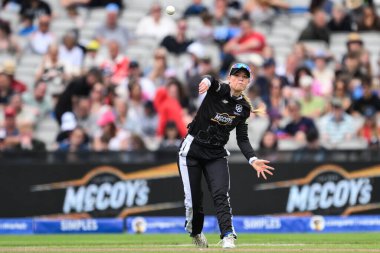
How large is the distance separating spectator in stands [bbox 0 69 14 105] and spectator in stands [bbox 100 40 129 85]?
1.79 meters

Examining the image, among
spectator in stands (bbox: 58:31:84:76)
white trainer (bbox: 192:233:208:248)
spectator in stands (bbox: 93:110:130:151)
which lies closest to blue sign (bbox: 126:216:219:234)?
spectator in stands (bbox: 93:110:130:151)

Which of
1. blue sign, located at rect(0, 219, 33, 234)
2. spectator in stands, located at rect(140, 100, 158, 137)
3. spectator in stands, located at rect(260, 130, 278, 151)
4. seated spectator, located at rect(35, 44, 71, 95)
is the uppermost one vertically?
seated spectator, located at rect(35, 44, 71, 95)

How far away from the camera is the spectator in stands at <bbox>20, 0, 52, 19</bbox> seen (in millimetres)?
20970

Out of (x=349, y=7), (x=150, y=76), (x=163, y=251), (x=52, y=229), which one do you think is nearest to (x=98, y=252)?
(x=163, y=251)

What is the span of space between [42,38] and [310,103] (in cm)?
571

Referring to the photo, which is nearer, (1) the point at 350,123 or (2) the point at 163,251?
(2) the point at 163,251

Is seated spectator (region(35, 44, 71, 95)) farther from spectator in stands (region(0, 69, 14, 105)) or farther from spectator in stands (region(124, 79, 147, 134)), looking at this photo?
spectator in stands (region(124, 79, 147, 134))

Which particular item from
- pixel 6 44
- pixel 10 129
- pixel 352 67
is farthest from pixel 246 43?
pixel 10 129

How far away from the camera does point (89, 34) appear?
20719 millimetres

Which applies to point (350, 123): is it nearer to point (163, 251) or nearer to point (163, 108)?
point (163, 108)

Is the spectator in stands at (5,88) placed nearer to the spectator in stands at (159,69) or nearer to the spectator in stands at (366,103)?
the spectator in stands at (159,69)

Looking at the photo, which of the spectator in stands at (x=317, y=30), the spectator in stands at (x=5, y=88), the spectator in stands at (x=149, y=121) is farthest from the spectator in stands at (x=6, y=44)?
the spectator in stands at (x=317, y=30)

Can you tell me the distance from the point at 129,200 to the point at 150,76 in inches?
129

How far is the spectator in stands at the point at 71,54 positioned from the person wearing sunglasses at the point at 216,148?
344 inches
